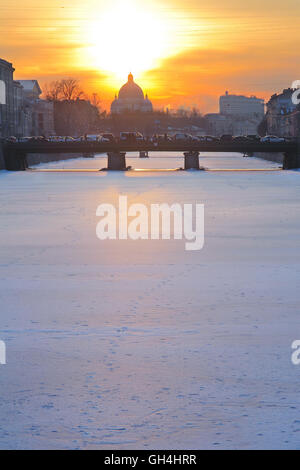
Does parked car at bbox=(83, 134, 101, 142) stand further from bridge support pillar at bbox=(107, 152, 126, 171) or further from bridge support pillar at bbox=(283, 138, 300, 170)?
bridge support pillar at bbox=(283, 138, 300, 170)

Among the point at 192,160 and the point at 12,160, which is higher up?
the point at 12,160

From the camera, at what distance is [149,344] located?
11602mm

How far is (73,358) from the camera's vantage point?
1087 centimetres

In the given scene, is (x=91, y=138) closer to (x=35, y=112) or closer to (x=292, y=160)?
(x=292, y=160)

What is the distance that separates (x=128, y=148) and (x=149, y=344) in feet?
285

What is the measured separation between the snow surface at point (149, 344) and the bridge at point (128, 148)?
69784mm

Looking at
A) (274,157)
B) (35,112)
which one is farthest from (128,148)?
(35,112)

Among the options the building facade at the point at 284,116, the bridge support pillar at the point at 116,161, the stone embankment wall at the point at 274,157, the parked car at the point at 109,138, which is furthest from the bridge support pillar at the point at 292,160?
the building facade at the point at 284,116

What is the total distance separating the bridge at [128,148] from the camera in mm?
93500

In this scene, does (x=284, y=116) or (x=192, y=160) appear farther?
(x=284, y=116)

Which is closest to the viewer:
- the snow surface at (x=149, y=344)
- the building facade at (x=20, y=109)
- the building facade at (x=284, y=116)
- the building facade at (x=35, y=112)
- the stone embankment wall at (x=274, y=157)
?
the snow surface at (x=149, y=344)

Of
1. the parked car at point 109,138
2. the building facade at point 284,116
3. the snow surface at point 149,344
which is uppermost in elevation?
the building facade at point 284,116

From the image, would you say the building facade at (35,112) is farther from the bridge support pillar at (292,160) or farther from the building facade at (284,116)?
the bridge support pillar at (292,160)
